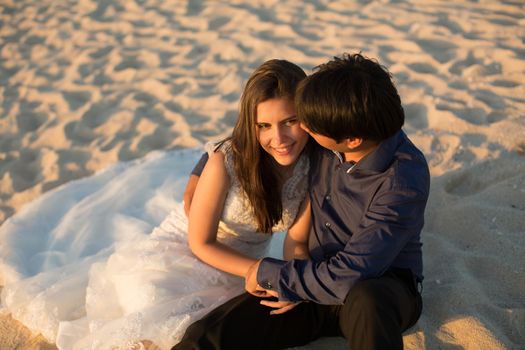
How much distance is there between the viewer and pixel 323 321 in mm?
2518

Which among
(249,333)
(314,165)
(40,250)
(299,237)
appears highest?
(314,165)

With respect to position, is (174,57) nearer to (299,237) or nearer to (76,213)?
(76,213)

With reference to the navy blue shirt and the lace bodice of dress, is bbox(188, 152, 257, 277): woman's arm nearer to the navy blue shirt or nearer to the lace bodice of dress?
the lace bodice of dress

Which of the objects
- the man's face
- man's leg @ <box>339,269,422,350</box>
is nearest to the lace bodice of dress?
the man's face

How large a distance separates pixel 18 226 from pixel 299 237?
6.82 ft

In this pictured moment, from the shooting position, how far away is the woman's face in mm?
2410

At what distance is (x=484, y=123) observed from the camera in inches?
171

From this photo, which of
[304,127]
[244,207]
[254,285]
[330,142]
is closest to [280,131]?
[304,127]

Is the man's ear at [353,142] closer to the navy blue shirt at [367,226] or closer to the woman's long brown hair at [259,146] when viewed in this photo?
the navy blue shirt at [367,226]

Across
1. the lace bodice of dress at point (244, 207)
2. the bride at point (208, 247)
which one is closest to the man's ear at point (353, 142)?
the bride at point (208, 247)

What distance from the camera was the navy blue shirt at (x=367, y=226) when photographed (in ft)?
7.27

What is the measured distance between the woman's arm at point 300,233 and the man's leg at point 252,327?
0.32 m

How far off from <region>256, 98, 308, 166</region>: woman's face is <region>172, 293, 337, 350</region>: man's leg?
672mm

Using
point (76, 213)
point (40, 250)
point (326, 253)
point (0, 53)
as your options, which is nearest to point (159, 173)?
point (76, 213)
